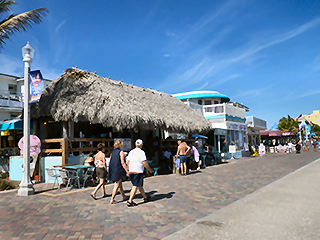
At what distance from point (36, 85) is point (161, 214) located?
5929 millimetres

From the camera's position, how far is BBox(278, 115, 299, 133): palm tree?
57562mm

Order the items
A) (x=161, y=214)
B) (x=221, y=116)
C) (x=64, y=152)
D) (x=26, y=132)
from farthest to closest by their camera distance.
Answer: (x=221, y=116) < (x=64, y=152) < (x=26, y=132) < (x=161, y=214)

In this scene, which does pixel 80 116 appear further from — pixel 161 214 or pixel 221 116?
pixel 221 116

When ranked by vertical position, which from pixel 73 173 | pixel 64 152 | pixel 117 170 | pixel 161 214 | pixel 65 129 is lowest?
pixel 161 214

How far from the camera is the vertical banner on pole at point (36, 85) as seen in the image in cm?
852

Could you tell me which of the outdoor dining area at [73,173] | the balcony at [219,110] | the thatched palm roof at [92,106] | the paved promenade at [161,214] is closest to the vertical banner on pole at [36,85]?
the thatched palm roof at [92,106]

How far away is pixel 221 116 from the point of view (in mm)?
25172

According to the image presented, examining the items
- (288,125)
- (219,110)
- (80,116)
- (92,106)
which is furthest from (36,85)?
(288,125)

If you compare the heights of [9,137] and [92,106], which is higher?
[92,106]

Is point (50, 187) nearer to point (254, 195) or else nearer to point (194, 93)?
point (254, 195)

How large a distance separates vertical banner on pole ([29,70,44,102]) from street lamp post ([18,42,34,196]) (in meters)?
0.15

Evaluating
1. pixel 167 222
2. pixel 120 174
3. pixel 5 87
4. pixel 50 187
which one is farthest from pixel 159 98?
pixel 5 87

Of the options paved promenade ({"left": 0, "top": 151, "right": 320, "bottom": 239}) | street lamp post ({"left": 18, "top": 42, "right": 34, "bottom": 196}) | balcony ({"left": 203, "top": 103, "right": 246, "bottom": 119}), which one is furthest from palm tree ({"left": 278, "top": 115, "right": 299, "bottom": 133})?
street lamp post ({"left": 18, "top": 42, "right": 34, "bottom": 196})

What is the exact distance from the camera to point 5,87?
2417 centimetres
